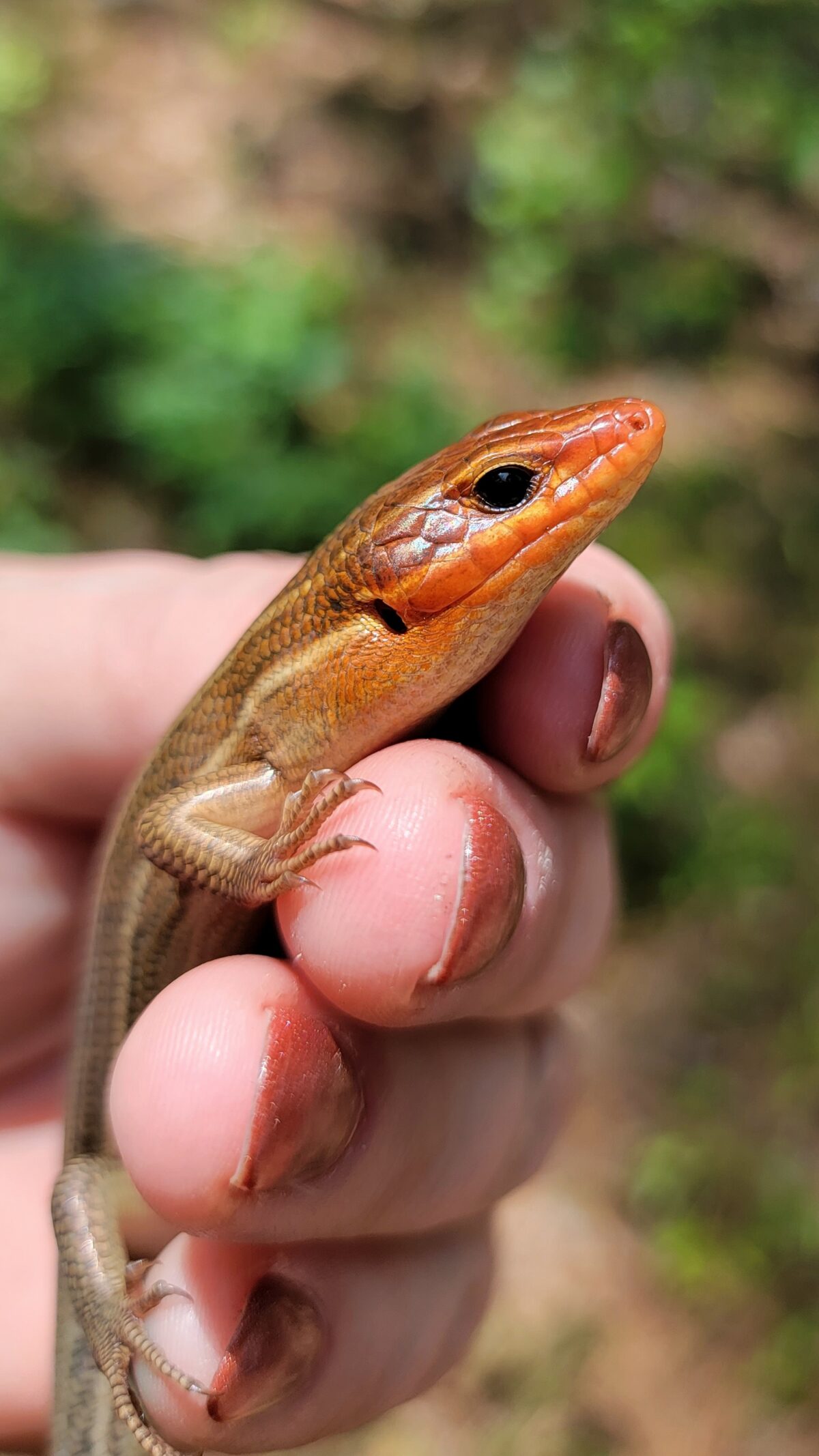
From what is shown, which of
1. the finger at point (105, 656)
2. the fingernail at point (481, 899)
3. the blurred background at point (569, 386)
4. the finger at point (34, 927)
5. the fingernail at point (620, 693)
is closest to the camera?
the fingernail at point (481, 899)

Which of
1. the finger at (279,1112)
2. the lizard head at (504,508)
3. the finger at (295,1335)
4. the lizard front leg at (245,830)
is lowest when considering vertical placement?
the finger at (295,1335)

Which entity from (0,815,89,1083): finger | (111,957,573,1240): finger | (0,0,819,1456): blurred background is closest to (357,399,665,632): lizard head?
(111,957,573,1240): finger

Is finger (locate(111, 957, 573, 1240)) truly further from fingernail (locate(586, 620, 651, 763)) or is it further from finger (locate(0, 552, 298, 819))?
finger (locate(0, 552, 298, 819))

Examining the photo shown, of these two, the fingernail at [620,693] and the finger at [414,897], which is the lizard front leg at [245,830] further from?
the fingernail at [620,693]

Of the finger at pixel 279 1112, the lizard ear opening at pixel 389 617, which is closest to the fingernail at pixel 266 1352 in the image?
the finger at pixel 279 1112

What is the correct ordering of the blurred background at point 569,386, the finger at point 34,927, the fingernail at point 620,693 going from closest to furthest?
the fingernail at point 620,693 < the finger at point 34,927 < the blurred background at point 569,386

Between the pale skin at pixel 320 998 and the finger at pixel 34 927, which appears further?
the finger at pixel 34 927

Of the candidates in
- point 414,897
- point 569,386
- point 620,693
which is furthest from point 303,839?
point 569,386
